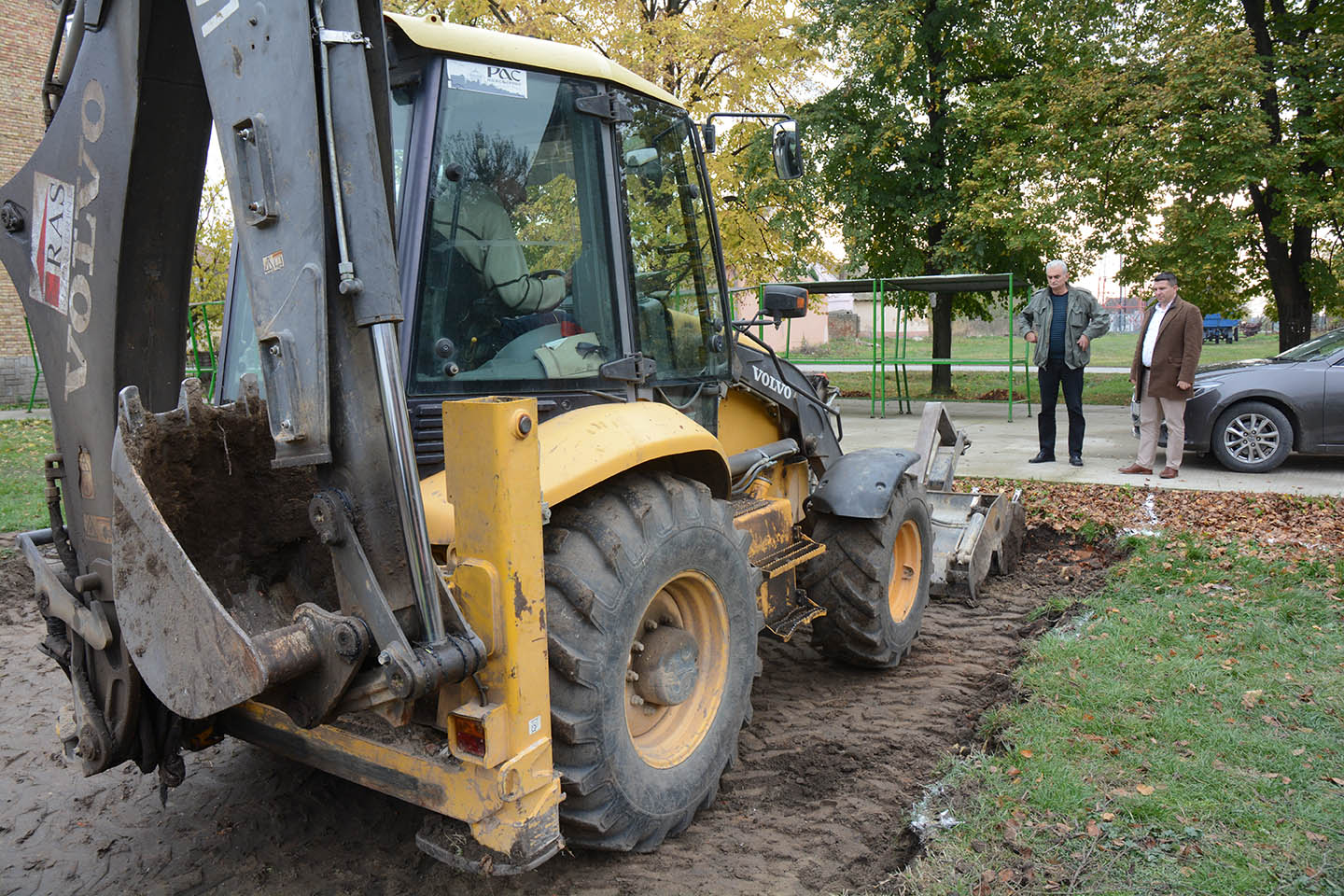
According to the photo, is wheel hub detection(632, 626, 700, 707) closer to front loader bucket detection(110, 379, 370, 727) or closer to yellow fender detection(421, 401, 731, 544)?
yellow fender detection(421, 401, 731, 544)

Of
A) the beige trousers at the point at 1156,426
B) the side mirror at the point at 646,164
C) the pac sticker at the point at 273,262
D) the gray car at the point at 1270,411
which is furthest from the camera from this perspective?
the gray car at the point at 1270,411

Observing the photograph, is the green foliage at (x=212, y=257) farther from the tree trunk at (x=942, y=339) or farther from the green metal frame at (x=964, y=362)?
the tree trunk at (x=942, y=339)

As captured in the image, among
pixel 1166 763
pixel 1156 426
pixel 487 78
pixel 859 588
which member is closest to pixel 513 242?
pixel 487 78

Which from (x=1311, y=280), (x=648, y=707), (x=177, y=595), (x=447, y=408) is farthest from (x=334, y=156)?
(x=1311, y=280)

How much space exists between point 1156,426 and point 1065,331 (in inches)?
48.7

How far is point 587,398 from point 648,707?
42.2 inches

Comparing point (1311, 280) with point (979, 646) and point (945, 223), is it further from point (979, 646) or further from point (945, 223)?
point (979, 646)

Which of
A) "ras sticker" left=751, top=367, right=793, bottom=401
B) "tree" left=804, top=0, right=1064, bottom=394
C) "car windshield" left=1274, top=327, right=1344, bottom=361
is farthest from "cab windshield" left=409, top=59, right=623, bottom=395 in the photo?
"tree" left=804, top=0, right=1064, bottom=394

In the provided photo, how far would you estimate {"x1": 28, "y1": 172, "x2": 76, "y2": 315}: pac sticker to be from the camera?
2580mm

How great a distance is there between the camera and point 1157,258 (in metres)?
13.4

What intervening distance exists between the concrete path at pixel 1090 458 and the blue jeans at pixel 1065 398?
0.27m

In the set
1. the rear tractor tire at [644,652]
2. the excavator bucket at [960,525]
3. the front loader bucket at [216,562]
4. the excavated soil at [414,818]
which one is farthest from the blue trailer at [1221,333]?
the front loader bucket at [216,562]

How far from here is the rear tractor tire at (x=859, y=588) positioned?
4520 mm

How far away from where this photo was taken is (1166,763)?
136 inches
